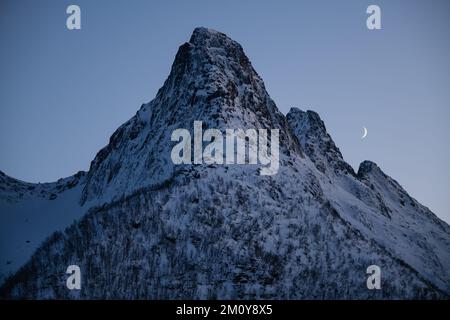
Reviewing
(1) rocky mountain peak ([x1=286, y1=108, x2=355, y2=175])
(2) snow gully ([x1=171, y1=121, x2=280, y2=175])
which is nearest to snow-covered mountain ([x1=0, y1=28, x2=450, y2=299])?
(2) snow gully ([x1=171, y1=121, x2=280, y2=175])

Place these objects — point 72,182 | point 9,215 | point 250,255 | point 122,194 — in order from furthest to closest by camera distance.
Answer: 1. point 72,182
2. point 9,215
3. point 122,194
4. point 250,255

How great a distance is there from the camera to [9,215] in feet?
517

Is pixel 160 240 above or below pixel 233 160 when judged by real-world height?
below

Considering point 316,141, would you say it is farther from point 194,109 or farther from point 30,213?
point 30,213

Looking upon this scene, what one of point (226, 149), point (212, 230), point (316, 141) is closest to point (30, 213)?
point (316, 141)

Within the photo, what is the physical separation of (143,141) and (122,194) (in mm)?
16868

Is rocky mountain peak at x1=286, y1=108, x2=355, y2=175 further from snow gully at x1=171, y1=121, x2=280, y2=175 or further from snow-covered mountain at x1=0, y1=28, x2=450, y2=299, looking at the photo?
snow gully at x1=171, y1=121, x2=280, y2=175

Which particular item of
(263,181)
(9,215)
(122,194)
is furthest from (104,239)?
(9,215)

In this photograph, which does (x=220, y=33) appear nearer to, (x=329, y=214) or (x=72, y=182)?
(x=329, y=214)

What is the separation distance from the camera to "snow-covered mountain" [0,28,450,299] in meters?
75.4

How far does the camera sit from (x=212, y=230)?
7819 centimetres

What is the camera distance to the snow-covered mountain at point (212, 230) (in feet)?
247
